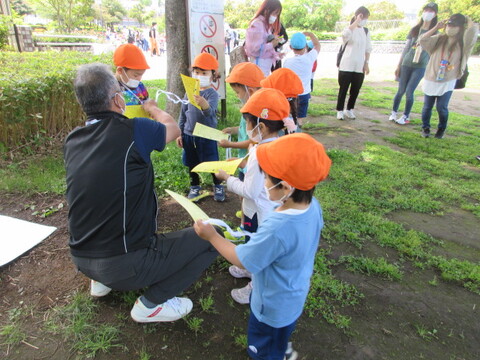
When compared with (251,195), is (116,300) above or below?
below

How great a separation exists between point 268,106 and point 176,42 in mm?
3616

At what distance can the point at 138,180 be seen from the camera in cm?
180

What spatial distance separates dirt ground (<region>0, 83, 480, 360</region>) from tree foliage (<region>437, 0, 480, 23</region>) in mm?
33456

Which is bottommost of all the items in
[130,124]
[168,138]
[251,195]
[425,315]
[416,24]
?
[425,315]

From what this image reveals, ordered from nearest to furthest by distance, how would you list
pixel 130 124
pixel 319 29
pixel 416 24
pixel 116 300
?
pixel 130 124 < pixel 116 300 < pixel 416 24 < pixel 319 29

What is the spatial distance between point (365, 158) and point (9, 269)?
4.66m

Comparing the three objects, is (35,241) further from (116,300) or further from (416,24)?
(416,24)

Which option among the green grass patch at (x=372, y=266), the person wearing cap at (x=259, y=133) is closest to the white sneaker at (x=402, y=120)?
the green grass patch at (x=372, y=266)

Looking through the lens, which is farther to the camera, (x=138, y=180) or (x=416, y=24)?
(x=416, y=24)

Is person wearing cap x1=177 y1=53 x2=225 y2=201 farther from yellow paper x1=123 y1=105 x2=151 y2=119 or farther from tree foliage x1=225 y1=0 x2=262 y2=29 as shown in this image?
tree foliage x1=225 y1=0 x2=262 y2=29

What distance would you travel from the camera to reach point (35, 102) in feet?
13.5

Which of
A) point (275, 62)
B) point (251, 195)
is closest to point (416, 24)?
point (275, 62)

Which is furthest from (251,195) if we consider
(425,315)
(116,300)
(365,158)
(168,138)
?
(365,158)

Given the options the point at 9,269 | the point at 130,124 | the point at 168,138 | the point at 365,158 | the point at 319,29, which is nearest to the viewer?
the point at 130,124
